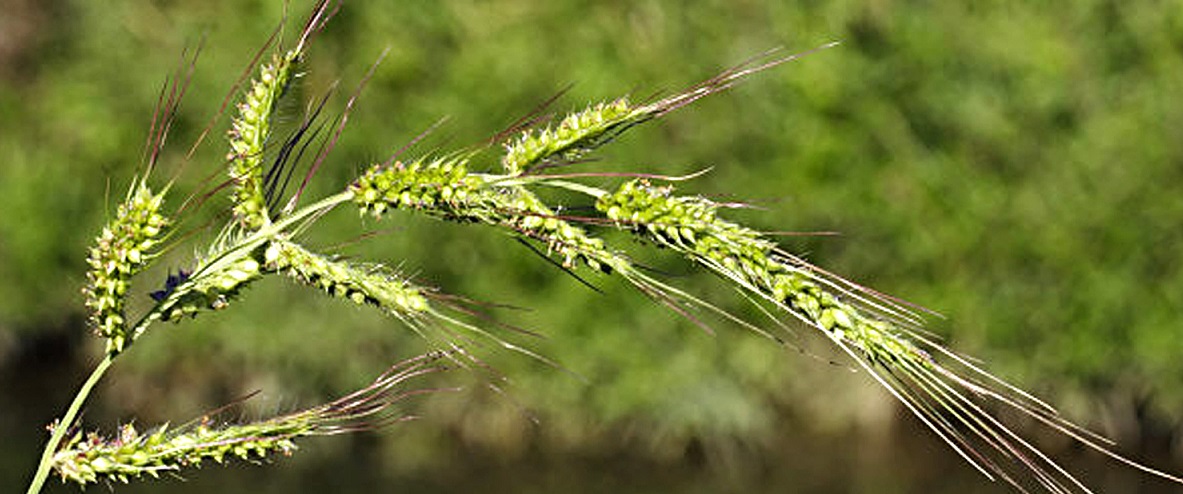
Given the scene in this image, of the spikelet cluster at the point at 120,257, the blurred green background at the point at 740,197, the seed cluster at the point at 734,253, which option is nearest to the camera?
the seed cluster at the point at 734,253

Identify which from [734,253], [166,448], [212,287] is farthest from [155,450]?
[734,253]

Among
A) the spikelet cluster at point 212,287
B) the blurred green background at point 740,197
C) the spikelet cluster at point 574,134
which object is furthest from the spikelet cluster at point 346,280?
the blurred green background at point 740,197

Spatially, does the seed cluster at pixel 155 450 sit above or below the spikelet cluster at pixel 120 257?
below

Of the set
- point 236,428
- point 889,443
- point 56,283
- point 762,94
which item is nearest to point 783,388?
point 889,443

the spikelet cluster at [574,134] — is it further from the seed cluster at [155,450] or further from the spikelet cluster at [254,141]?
the seed cluster at [155,450]

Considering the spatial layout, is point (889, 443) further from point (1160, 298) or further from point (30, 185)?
point (30, 185)

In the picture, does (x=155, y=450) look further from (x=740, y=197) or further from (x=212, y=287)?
(x=740, y=197)
